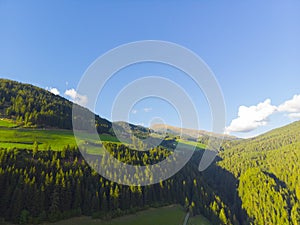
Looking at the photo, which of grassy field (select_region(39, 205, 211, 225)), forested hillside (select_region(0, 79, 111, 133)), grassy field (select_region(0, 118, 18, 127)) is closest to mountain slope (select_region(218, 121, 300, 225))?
grassy field (select_region(39, 205, 211, 225))

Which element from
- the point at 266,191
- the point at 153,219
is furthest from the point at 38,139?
the point at 266,191

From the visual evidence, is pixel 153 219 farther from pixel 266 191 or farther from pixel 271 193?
pixel 266 191

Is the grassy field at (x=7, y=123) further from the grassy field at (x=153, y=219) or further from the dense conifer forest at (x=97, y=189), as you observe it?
the grassy field at (x=153, y=219)

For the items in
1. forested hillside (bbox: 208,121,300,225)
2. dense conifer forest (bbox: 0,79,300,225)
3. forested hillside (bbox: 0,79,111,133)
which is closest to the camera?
dense conifer forest (bbox: 0,79,300,225)

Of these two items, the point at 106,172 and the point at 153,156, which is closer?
the point at 106,172

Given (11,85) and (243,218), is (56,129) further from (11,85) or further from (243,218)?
(243,218)

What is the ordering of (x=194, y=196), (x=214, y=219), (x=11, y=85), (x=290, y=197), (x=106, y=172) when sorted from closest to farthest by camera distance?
(x=106, y=172), (x=214, y=219), (x=194, y=196), (x=290, y=197), (x=11, y=85)

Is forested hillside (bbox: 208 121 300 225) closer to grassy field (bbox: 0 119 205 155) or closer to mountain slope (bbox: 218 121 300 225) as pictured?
mountain slope (bbox: 218 121 300 225)

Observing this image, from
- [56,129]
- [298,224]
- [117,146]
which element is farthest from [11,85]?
[298,224]
